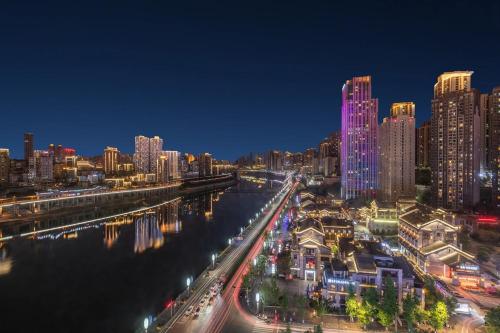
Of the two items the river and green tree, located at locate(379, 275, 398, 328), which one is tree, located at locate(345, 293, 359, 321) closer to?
green tree, located at locate(379, 275, 398, 328)

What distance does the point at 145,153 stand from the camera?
70.0 meters

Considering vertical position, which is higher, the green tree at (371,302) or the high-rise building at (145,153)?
the high-rise building at (145,153)

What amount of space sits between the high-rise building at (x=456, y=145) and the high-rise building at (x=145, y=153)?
5809 centimetres

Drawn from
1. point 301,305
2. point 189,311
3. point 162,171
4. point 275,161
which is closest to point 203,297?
point 189,311

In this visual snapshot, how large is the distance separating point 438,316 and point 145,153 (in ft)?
226

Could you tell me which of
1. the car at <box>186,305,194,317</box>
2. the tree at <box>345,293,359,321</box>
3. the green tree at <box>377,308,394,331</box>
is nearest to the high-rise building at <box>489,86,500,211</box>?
the green tree at <box>377,308,394,331</box>

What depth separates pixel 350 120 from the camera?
99.3 ft

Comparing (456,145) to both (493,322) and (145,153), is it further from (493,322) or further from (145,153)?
(145,153)

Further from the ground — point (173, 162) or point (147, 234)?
point (173, 162)

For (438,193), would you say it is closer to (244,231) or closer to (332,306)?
(244,231)

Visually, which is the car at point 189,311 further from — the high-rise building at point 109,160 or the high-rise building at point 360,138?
the high-rise building at point 109,160

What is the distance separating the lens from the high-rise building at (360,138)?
1174 inches

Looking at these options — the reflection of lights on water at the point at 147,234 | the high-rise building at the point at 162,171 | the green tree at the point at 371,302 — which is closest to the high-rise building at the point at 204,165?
the high-rise building at the point at 162,171

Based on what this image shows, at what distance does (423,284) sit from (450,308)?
39.4 inches
